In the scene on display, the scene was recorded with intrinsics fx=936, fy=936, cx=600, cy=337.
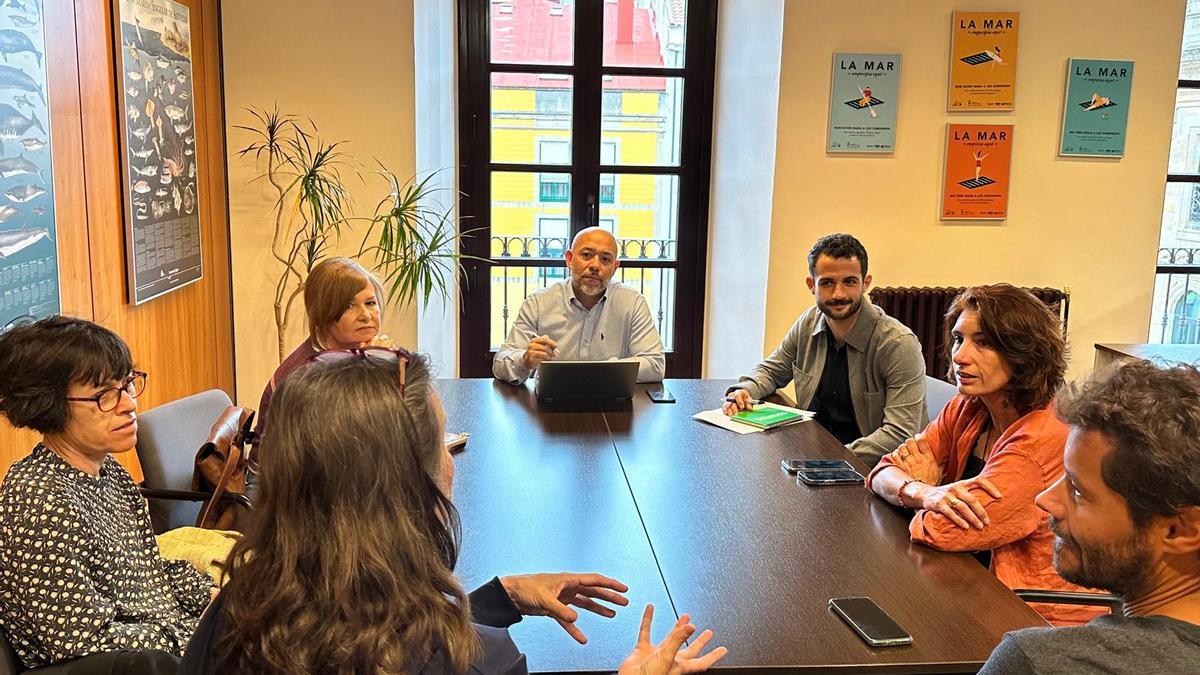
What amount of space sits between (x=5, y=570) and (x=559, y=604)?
923mm

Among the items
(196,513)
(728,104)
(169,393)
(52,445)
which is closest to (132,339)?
(169,393)

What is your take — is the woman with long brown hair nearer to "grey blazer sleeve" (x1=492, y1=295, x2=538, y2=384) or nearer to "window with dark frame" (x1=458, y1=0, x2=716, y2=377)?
"grey blazer sleeve" (x1=492, y1=295, x2=538, y2=384)

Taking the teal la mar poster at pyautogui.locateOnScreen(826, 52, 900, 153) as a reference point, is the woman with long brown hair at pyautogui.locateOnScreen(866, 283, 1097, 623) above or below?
below

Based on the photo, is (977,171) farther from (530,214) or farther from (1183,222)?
(530,214)

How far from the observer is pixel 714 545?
1.94 m

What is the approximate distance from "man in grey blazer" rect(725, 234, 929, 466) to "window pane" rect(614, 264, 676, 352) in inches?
Result: 74.1

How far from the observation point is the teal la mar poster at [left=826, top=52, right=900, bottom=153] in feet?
14.4

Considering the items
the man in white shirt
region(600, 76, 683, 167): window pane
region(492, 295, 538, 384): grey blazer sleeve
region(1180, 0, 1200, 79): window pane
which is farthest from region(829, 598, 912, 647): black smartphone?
region(1180, 0, 1200, 79): window pane

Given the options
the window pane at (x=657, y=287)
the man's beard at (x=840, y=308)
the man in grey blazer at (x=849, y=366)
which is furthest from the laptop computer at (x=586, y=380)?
the window pane at (x=657, y=287)

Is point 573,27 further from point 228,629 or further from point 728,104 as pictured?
point 228,629

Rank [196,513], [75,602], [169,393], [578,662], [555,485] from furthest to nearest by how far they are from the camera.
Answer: [169,393]
[196,513]
[555,485]
[75,602]
[578,662]

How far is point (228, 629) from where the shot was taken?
1086mm

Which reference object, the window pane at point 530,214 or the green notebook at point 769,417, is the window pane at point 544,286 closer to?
the window pane at point 530,214

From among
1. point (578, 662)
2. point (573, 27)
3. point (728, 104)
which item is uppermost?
point (573, 27)
